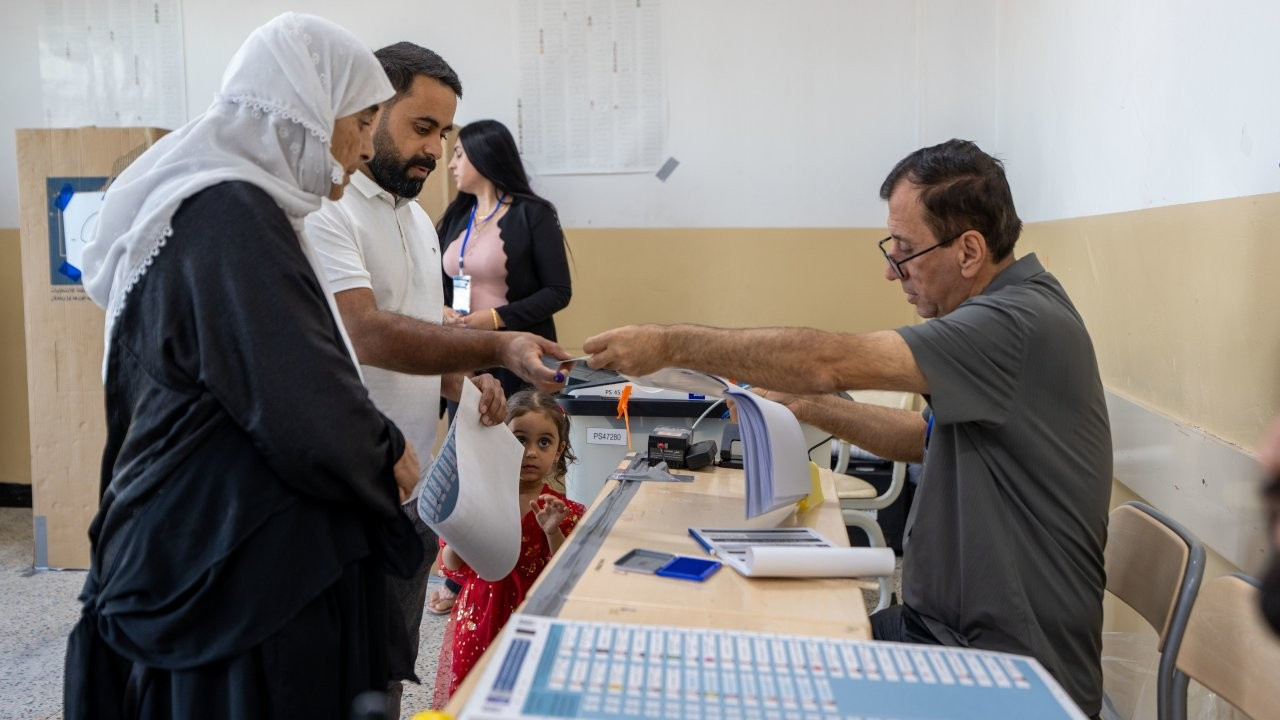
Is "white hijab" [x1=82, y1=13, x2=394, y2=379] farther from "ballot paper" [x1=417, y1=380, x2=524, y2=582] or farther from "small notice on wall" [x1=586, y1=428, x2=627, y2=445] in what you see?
"small notice on wall" [x1=586, y1=428, x2=627, y2=445]

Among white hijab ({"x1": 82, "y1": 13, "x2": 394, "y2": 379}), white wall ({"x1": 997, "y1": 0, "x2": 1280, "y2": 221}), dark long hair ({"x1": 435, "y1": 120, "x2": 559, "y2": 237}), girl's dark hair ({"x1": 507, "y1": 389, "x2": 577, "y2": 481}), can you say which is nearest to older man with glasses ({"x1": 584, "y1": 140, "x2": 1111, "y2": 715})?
white wall ({"x1": 997, "y1": 0, "x2": 1280, "y2": 221})

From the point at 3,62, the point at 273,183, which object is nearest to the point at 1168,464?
the point at 273,183

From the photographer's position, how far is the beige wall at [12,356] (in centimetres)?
468

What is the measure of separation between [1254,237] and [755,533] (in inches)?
37.2

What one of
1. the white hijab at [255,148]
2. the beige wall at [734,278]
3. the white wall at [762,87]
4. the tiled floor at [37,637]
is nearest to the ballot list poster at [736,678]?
the white hijab at [255,148]

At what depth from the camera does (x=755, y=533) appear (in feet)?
5.27

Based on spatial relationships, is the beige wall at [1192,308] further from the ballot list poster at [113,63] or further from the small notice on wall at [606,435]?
the ballot list poster at [113,63]

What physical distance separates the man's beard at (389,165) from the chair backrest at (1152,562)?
145 centimetres

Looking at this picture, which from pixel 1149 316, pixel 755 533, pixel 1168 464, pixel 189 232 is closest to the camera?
pixel 189 232

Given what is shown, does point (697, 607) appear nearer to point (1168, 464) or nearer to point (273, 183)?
point (273, 183)

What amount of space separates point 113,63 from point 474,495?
401 cm

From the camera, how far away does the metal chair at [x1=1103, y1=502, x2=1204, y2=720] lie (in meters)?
1.32

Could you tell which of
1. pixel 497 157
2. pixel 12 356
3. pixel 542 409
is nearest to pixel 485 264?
pixel 497 157


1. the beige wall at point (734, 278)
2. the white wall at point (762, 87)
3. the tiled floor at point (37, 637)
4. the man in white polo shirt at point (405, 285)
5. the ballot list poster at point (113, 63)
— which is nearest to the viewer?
the man in white polo shirt at point (405, 285)
